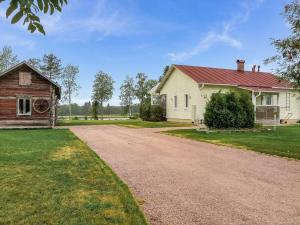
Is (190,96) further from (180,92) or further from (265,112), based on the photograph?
(265,112)

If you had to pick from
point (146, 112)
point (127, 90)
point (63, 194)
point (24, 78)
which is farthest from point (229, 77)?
point (127, 90)

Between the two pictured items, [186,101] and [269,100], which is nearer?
[186,101]

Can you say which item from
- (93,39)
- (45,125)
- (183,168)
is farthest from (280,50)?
(93,39)

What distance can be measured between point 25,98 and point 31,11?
23.5 metres

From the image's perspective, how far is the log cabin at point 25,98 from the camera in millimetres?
24219

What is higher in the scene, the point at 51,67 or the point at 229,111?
the point at 51,67

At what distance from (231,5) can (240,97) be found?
228 inches

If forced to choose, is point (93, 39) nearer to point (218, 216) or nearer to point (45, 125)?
point (45, 125)

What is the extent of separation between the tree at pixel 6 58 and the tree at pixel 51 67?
21.2 ft

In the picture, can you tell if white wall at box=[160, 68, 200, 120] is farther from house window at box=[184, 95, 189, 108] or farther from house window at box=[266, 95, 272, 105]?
house window at box=[266, 95, 272, 105]

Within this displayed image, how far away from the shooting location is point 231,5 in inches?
816

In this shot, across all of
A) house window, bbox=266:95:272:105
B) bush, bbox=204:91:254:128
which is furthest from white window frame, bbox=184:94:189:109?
bush, bbox=204:91:254:128

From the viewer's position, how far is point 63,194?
5.66 meters

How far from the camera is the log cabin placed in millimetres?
24219
